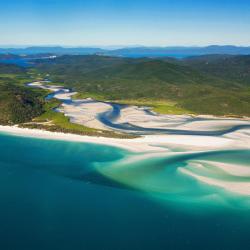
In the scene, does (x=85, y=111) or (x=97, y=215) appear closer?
(x=97, y=215)

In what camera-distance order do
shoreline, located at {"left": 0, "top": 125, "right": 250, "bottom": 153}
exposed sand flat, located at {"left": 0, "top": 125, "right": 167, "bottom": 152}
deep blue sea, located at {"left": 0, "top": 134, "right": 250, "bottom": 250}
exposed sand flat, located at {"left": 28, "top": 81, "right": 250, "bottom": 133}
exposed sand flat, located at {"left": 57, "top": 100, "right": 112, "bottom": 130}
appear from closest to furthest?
deep blue sea, located at {"left": 0, "top": 134, "right": 250, "bottom": 250}, exposed sand flat, located at {"left": 0, "top": 125, "right": 167, "bottom": 152}, shoreline, located at {"left": 0, "top": 125, "right": 250, "bottom": 153}, exposed sand flat, located at {"left": 28, "top": 81, "right": 250, "bottom": 133}, exposed sand flat, located at {"left": 57, "top": 100, "right": 112, "bottom": 130}

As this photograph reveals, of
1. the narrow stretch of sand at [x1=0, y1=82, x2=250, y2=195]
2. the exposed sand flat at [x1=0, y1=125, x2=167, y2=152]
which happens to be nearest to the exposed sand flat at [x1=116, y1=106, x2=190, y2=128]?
the narrow stretch of sand at [x1=0, y1=82, x2=250, y2=195]

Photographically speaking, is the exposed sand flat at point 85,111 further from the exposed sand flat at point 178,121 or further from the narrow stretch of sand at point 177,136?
the exposed sand flat at point 178,121

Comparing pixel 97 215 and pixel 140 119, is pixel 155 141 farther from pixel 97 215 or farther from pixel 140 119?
pixel 97 215

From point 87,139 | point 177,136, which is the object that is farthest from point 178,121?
point 87,139

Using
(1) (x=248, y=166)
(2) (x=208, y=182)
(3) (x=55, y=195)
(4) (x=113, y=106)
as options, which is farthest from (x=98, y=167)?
(4) (x=113, y=106)

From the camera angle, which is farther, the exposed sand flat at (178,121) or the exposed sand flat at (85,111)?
the exposed sand flat at (85,111)

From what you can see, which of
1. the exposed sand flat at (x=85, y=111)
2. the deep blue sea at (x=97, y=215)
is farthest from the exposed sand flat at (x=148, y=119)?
the deep blue sea at (x=97, y=215)

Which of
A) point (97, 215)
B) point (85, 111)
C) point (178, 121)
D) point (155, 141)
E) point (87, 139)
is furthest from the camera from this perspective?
point (85, 111)

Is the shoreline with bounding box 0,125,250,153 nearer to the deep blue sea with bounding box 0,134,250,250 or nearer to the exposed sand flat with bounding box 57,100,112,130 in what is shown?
the exposed sand flat with bounding box 57,100,112,130
